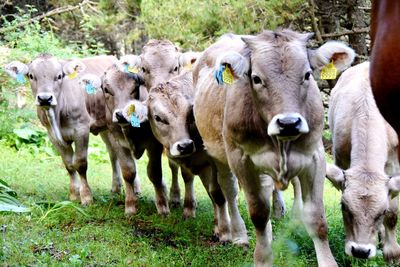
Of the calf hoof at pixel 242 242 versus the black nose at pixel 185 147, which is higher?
the black nose at pixel 185 147

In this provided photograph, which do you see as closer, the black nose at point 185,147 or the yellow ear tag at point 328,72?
the yellow ear tag at point 328,72

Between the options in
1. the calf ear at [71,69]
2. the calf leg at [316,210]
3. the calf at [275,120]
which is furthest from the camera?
the calf ear at [71,69]

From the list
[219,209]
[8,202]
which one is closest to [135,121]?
[219,209]

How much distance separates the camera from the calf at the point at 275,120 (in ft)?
15.4

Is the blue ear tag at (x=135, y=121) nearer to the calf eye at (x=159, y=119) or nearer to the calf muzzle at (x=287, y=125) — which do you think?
the calf eye at (x=159, y=119)

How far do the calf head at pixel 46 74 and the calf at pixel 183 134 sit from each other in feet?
6.49

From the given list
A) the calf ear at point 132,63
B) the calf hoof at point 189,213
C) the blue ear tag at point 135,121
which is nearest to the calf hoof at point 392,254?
the calf hoof at point 189,213

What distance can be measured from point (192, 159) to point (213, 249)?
1.22 m

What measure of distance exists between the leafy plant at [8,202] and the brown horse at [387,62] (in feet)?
18.7

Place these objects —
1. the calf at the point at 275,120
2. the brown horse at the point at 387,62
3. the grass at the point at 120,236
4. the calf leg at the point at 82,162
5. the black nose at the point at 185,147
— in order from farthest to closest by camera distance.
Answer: the calf leg at the point at 82,162, the black nose at the point at 185,147, the grass at the point at 120,236, the calf at the point at 275,120, the brown horse at the point at 387,62

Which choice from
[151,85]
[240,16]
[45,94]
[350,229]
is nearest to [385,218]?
[350,229]

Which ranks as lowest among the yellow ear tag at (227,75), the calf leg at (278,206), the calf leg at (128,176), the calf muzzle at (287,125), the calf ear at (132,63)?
the calf leg at (278,206)

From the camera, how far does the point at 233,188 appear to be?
6855 millimetres

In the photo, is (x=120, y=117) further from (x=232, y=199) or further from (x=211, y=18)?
(x=211, y=18)
